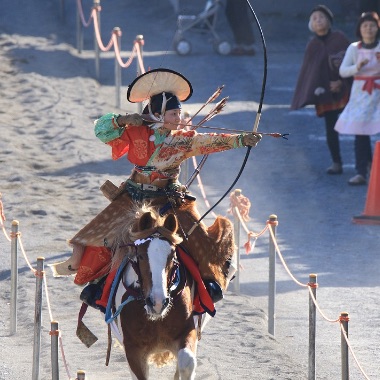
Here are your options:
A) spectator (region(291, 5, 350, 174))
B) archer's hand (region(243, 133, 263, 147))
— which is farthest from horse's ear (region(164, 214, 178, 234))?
spectator (region(291, 5, 350, 174))

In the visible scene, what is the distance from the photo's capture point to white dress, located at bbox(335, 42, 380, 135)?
15.3m

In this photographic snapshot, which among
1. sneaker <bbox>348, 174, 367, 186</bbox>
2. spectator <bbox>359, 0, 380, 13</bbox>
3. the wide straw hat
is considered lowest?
sneaker <bbox>348, 174, 367, 186</bbox>

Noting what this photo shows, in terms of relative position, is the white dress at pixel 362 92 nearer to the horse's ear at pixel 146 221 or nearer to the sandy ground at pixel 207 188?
the sandy ground at pixel 207 188

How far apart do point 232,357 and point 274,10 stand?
43.2 ft

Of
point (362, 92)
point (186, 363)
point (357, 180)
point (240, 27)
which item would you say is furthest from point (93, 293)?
point (240, 27)

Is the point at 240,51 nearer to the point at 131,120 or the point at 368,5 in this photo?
the point at 368,5

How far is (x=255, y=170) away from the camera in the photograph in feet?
54.3

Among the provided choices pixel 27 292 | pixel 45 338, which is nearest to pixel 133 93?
pixel 45 338

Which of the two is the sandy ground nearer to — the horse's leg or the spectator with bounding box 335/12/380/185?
the spectator with bounding box 335/12/380/185

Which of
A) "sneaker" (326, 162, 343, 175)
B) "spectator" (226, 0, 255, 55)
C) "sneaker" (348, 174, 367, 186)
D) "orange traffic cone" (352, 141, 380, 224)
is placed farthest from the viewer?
"spectator" (226, 0, 255, 55)

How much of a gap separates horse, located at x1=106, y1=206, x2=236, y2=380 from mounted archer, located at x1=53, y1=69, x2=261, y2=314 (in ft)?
0.85

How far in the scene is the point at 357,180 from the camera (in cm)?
1586

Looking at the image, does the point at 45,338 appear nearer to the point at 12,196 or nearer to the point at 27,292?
the point at 27,292

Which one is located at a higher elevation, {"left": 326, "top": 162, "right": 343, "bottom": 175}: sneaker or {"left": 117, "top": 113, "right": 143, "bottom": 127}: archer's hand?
{"left": 117, "top": 113, "right": 143, "bottom": 127}: archer's hand
